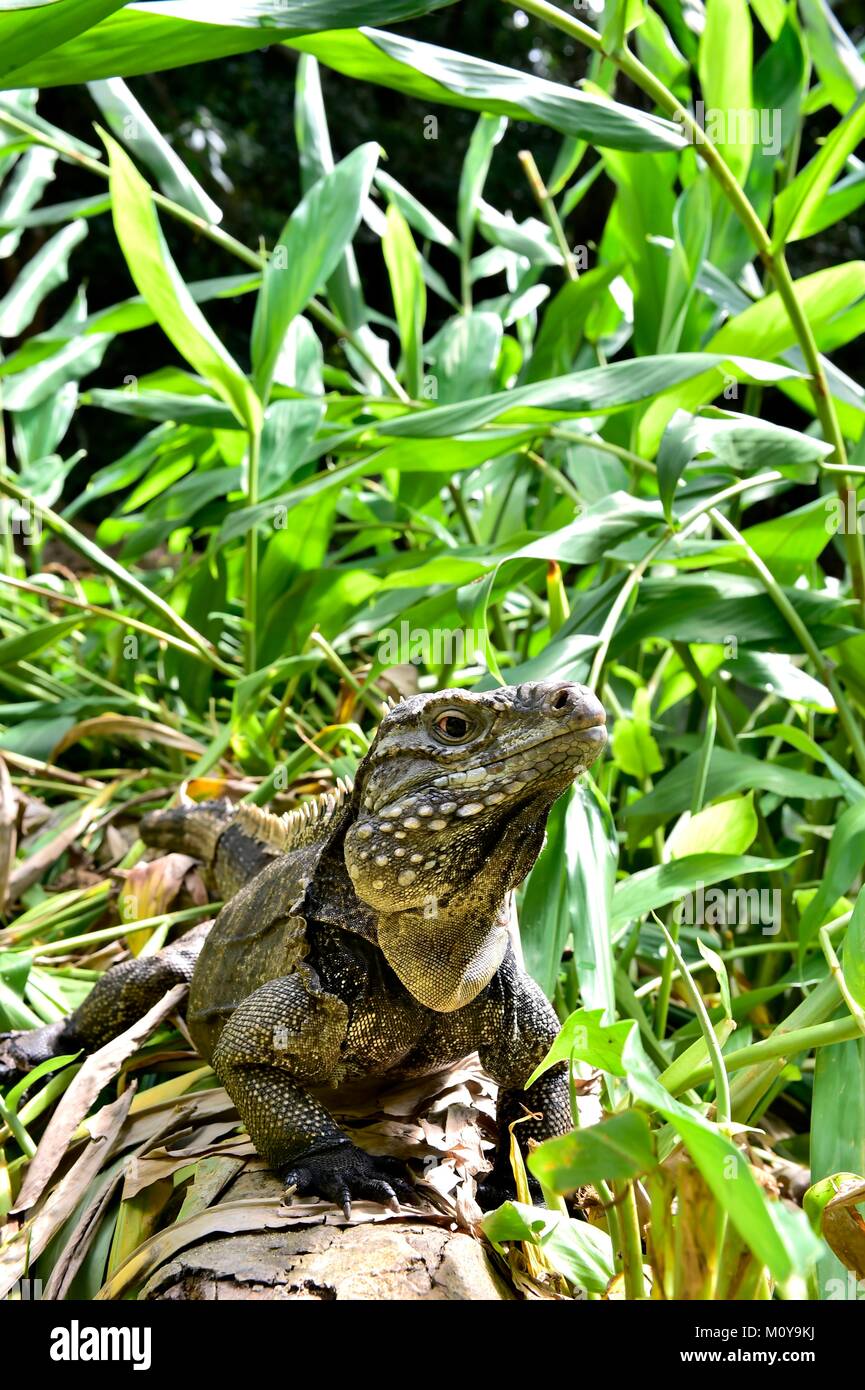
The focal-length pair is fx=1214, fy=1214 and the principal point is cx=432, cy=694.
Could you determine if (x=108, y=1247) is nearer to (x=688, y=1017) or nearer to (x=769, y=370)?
(x=688, y=1017)

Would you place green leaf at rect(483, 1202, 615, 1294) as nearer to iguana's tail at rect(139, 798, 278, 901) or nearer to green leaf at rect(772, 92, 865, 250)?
iguana's tail at rect(139, 798, 278, 901)

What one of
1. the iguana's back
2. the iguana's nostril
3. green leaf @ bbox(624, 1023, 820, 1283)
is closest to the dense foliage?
green leaf @ bbox(624, 1023, 820, 1283)

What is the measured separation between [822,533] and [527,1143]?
1.98m

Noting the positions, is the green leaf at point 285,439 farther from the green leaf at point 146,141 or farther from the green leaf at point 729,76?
the green leaf at point 729,76

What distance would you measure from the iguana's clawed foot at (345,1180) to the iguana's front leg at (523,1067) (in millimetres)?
219

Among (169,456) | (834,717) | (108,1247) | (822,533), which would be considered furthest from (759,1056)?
(169,456)

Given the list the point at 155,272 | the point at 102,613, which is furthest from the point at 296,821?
the point at 155,272

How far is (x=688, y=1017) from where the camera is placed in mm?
3309

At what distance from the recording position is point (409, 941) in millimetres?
2213

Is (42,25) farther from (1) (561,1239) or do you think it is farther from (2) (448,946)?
(1) (561,1239)

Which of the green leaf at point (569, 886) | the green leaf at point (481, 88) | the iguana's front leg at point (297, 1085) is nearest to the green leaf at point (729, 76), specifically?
the green leaf at point (481, 88)

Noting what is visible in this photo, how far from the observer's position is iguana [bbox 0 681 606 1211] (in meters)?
2.07

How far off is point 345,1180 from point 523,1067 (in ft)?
1.40

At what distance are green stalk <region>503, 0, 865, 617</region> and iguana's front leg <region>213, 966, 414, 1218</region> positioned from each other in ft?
5.92
